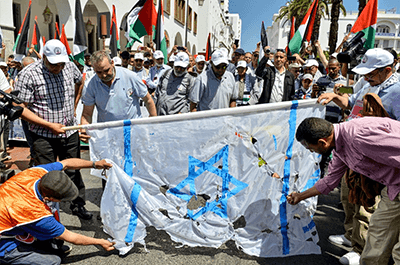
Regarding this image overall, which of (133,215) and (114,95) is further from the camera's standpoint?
(114,95)

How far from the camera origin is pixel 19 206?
230cm

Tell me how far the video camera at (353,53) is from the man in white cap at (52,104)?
10.9 feet

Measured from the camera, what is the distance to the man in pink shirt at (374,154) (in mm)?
1979

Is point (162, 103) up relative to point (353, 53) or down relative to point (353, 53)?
down

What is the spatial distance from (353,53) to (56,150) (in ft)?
12.8

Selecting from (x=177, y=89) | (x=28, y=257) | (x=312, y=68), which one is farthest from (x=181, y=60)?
(x=28, y=257)

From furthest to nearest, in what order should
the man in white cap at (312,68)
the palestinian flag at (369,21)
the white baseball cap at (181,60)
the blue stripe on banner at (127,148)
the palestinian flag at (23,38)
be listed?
the palestinian flag at (23,38)
the man in white cap at (312,68)
the white baseball cap at (181,60)
the palestinian flag at (369,21)
the blue stripe on banner at (127,148)

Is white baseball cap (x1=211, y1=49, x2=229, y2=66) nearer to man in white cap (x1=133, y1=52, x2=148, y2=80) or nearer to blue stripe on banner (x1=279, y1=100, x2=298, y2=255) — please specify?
blue stripe on banner (x1=279, y1=100, x2=298, y2=255)

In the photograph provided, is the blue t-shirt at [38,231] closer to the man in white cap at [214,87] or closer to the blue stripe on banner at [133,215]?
the blue stripe on banner at [133,215]

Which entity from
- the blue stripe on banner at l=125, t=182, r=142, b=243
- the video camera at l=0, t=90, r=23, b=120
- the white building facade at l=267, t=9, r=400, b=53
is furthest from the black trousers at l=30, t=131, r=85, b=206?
the white building facade at l=267, t=9, r=400, b=53

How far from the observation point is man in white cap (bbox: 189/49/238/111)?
440 cm

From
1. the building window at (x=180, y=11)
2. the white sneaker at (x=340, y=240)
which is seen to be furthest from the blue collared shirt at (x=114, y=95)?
the building window at (x=180, y=11)

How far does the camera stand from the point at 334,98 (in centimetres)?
313

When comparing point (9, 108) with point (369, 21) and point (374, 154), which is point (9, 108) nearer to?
point (374, 154)
